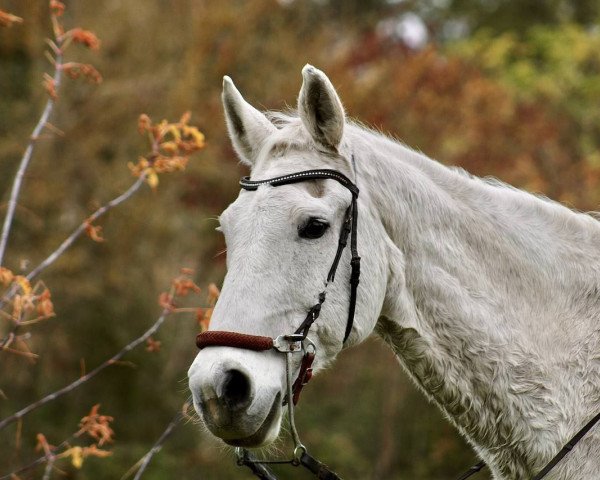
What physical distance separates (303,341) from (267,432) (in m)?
0.36

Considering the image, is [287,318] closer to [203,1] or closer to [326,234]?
[326,234]

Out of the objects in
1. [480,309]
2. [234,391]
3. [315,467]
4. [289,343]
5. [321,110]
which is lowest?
[315,467]

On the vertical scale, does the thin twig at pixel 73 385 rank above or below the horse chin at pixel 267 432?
above

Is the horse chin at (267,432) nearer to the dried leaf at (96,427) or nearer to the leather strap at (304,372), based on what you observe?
the leather strap at (304,372)

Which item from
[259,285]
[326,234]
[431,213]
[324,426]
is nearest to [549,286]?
[431,213]

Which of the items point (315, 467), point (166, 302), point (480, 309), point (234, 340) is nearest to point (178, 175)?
point (166, 302)

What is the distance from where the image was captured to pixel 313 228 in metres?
3.50

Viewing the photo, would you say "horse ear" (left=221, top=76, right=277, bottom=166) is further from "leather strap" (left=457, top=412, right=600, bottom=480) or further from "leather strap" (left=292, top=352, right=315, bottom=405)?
"leather strap" (left=457, top=412, right=600, bottom=480)

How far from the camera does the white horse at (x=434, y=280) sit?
11.3 ft

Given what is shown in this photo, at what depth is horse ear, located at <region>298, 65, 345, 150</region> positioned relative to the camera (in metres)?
3.57

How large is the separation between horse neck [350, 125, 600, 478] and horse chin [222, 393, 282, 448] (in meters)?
0.71

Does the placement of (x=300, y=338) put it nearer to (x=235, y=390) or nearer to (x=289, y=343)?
(x=289, y=343)

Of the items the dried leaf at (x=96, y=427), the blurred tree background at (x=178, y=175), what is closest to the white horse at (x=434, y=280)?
the dried leaf at (x=96, y=427)

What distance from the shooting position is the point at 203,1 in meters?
12.7
